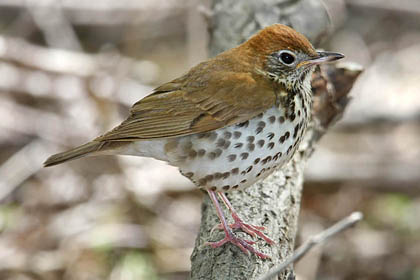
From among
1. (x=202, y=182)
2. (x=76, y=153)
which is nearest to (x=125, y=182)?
(x=76, y=153)

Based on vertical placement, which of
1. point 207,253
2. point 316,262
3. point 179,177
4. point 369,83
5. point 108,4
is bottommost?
point 207,253

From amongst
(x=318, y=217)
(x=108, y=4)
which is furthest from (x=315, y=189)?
(x=108, y=4)

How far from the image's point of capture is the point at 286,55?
376 centimetres

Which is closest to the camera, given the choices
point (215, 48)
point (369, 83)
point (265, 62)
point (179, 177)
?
point (265, 62)

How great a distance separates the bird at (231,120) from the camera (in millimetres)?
3586

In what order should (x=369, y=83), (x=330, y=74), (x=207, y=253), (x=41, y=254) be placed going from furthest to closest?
(x=369, y=83) → (x=41, y=254) → (x=330, y=74) → (x=207, y=253)

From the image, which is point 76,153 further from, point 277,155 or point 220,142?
point 277,155

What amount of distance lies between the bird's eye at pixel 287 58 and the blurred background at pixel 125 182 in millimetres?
1323

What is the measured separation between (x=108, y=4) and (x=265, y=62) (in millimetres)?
5246

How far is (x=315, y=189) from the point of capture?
643 cm

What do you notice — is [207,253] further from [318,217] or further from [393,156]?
[393,156]

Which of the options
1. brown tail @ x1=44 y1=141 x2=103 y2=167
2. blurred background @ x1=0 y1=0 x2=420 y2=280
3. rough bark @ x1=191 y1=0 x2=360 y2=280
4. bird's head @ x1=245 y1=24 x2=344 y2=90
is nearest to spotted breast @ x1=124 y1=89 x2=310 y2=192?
bird's head @ x1=245 y1=24 x2=344 y2=90

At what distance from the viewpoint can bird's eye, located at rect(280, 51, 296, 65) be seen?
12.3 ft

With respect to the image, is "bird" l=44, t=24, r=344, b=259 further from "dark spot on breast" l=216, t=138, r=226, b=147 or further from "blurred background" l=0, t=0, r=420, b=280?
"blurred background" l=0, t=0, r=420, b=280
